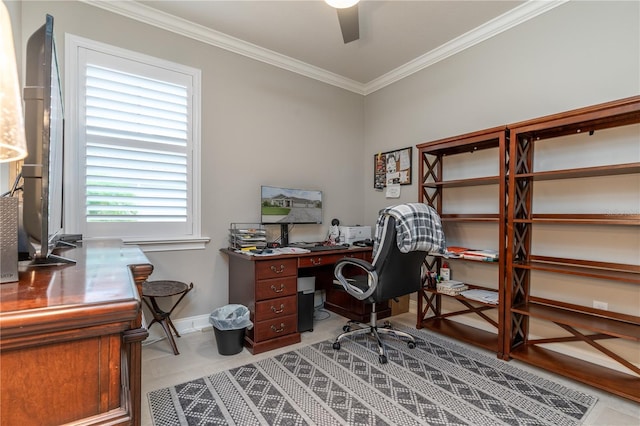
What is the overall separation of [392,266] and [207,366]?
155cm

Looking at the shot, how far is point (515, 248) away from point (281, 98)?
272cm

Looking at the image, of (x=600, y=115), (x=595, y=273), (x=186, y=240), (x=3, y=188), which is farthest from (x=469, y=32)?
(x=3, y=188)

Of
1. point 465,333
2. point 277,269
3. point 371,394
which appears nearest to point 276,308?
point 277,269

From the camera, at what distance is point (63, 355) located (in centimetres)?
56

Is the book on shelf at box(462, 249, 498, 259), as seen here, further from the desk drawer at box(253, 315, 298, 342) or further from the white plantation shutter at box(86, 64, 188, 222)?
the white plantation shutter at box(86, 64, 188, 222)

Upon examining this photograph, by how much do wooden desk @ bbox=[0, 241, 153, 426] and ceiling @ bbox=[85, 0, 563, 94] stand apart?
104 inches

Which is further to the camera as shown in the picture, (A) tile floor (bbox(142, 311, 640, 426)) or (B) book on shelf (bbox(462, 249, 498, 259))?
(B) book on shelf (bbox(462, 249, 498, 259))

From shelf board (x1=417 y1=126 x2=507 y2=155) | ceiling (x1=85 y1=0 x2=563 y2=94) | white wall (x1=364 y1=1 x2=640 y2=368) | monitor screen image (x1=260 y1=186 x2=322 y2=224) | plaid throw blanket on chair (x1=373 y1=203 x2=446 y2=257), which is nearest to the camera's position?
white wall (x1=364 y1=1 x2=640 y2=368)

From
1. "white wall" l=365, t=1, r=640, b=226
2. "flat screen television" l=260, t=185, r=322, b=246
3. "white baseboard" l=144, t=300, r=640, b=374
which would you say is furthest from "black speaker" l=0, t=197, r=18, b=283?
"white wall" l=365, t=1, r=640, b=226

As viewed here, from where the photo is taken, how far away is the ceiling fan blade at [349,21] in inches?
74.7

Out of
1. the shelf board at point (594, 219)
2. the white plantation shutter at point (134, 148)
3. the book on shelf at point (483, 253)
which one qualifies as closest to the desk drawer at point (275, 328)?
the white plantation shutter at point (134, 148)

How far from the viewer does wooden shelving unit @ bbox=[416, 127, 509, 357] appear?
92.0 inches

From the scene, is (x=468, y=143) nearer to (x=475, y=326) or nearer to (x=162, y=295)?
(x=475, y=326)

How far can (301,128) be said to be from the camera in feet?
11.6
